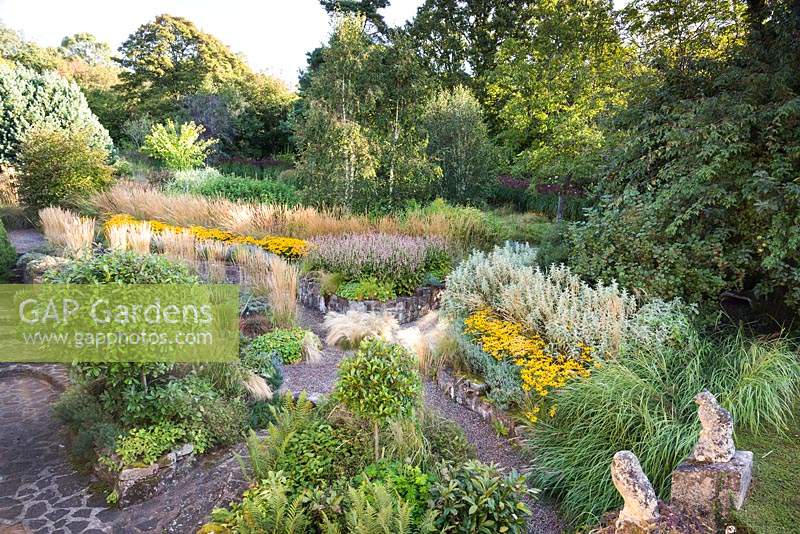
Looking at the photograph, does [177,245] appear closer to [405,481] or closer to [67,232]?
[67,232]

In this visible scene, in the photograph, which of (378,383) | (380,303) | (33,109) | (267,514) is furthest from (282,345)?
(33,109)

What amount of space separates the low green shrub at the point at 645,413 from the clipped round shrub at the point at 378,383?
107 centimetres

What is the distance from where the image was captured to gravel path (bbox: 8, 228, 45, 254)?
340 inches

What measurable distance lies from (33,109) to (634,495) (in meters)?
14.8

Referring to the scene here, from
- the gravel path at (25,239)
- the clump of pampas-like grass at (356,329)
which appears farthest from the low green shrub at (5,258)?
the clump of pampas-like grass at (356,329)

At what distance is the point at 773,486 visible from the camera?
2.36 meters

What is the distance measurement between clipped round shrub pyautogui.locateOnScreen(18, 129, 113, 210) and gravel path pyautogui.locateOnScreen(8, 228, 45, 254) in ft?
2.31

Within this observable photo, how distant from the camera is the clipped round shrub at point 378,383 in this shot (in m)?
2.64

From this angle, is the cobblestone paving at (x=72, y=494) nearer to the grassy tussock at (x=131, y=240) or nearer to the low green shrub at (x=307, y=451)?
the low green shrub at (x=307, y=451)

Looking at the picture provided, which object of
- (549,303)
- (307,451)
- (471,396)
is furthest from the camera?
(549,303)

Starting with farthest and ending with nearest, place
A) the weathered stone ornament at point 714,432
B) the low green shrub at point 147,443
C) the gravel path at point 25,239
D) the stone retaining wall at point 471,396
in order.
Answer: the gravel path at point 25,239, the stone retaining wall at point 471,396, the low green shrub at point 147,443, the weathered stone ornament at point 714,432

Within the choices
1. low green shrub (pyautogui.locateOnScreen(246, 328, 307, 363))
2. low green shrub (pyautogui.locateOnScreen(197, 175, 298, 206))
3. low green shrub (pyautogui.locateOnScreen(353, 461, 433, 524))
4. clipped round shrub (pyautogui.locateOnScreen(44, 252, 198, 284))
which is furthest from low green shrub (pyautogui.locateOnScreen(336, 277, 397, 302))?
low green shrub (pyautogui.locateOnScreen(197, 175, 298, 206))

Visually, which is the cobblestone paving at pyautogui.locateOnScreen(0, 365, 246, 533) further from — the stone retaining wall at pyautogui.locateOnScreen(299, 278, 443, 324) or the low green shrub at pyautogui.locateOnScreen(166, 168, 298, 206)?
the low green shrub at pyautogui.locateOnScreen(166, 168, 298, 206)

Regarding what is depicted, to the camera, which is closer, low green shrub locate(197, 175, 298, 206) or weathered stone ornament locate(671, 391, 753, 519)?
weathered stone ornament locate(671, 391, 753, 519)
